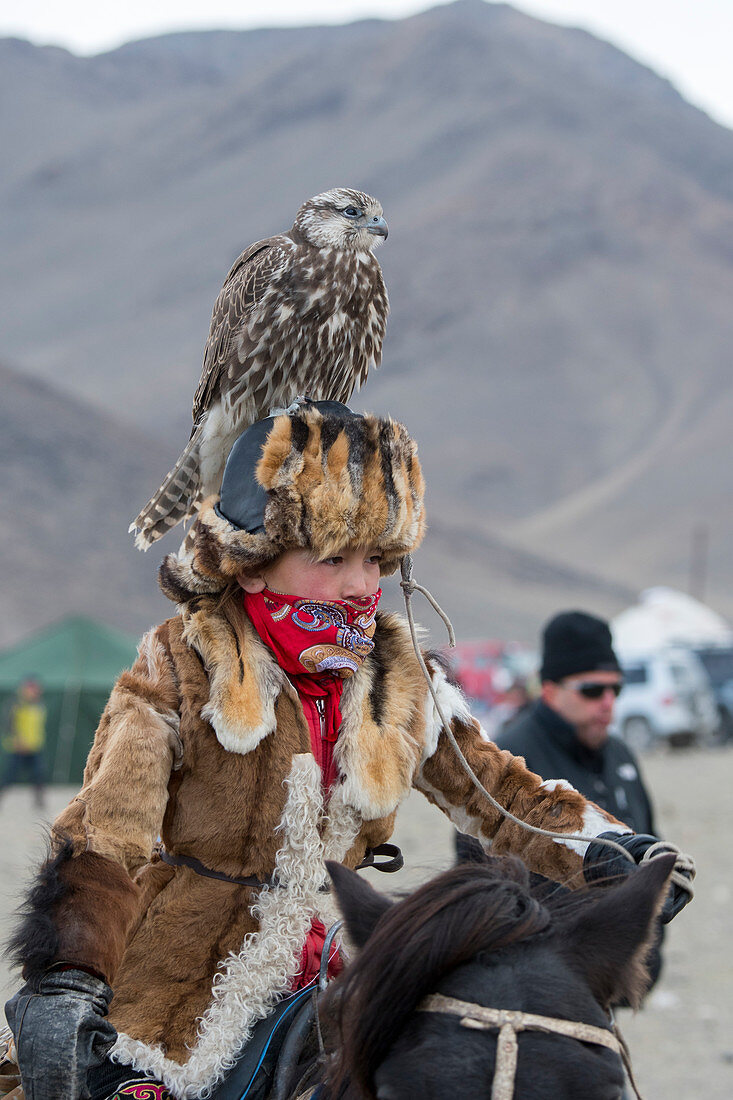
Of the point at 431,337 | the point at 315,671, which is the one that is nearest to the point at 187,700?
the point at 315,671

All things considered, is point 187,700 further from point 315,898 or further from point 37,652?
point 37,652

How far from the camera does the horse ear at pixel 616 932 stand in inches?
69.1

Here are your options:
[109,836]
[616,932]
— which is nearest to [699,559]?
[109,836]

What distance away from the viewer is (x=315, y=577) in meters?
2.50

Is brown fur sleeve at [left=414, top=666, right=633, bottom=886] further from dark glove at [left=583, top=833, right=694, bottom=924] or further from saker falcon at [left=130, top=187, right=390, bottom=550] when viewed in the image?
saker falcon at [left=130, top=187, right=390, bottom=550]

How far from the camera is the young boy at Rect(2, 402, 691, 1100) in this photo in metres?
2.20

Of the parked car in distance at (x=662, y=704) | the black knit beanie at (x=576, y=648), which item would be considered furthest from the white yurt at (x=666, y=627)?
the black knit beanie at (x=576, y=648)

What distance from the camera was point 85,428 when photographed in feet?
176

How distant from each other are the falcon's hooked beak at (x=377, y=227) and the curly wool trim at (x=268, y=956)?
6.22ft

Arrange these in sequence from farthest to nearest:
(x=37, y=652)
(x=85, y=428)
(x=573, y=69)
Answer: (x=573, y=69), (x=85, y=428), (x=37, y=652)

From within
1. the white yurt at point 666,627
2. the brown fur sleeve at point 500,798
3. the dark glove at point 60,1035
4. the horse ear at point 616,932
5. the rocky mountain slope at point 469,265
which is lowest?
the dark glove at point 60,1035

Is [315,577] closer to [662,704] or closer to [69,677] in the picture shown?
[69,677]

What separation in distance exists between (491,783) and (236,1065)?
0.77 metres

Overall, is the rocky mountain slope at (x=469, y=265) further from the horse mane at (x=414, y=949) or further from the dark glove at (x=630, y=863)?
the horse mane at (x=414, y=949)
